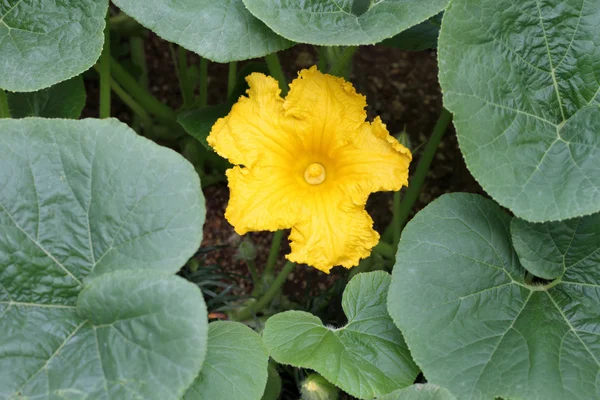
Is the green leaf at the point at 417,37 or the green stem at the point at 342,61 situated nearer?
the green stem at the point at 342,61

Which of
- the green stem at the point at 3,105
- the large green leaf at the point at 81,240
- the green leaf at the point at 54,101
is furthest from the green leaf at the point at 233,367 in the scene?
the green leaf at the point at 54,101

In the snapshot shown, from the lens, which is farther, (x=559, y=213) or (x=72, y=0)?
(x=72, y=0)

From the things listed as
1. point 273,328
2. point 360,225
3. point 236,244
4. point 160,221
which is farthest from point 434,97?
point 160,221

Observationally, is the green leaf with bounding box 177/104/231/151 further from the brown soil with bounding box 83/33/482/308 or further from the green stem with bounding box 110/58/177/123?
→ the brown soil with bounding box 83/33/482/308

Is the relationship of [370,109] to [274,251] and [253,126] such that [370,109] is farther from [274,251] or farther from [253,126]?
[253,126]

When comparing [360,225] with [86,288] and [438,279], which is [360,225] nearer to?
[438,279]

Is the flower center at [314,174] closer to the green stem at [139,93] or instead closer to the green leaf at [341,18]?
the green leaf at [341,18]
